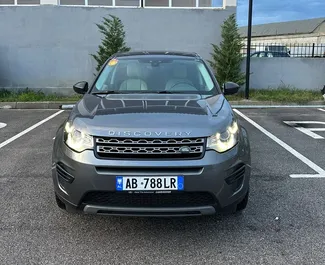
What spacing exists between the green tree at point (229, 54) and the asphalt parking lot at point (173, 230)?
6371 millimetres

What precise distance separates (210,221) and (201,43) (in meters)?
8.93

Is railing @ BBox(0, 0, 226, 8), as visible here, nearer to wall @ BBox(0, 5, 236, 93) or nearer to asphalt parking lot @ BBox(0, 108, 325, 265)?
wall @ BBox(0, 5, 236, 93)

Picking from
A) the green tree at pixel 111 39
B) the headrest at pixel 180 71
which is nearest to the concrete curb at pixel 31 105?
the green tree at pixel 111 39

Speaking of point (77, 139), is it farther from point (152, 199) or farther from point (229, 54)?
point (229, 54)

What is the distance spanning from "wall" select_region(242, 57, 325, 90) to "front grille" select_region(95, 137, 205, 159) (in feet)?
32.2

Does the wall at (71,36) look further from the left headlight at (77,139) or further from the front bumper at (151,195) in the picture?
the front bumper at (151,195)

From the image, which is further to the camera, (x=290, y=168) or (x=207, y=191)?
(x=290, y=168)

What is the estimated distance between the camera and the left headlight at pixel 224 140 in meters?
2.94

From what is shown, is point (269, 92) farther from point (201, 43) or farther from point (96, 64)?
point (96, 64)

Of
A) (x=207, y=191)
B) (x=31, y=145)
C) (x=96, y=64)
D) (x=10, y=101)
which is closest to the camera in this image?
(x=207, y=191)

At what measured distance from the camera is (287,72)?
1218 cm

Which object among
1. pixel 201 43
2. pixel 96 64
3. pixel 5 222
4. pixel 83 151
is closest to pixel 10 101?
pixel 96 64

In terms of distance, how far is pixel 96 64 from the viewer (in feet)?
37.8

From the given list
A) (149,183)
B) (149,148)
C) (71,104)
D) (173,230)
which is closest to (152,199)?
(149,183)
